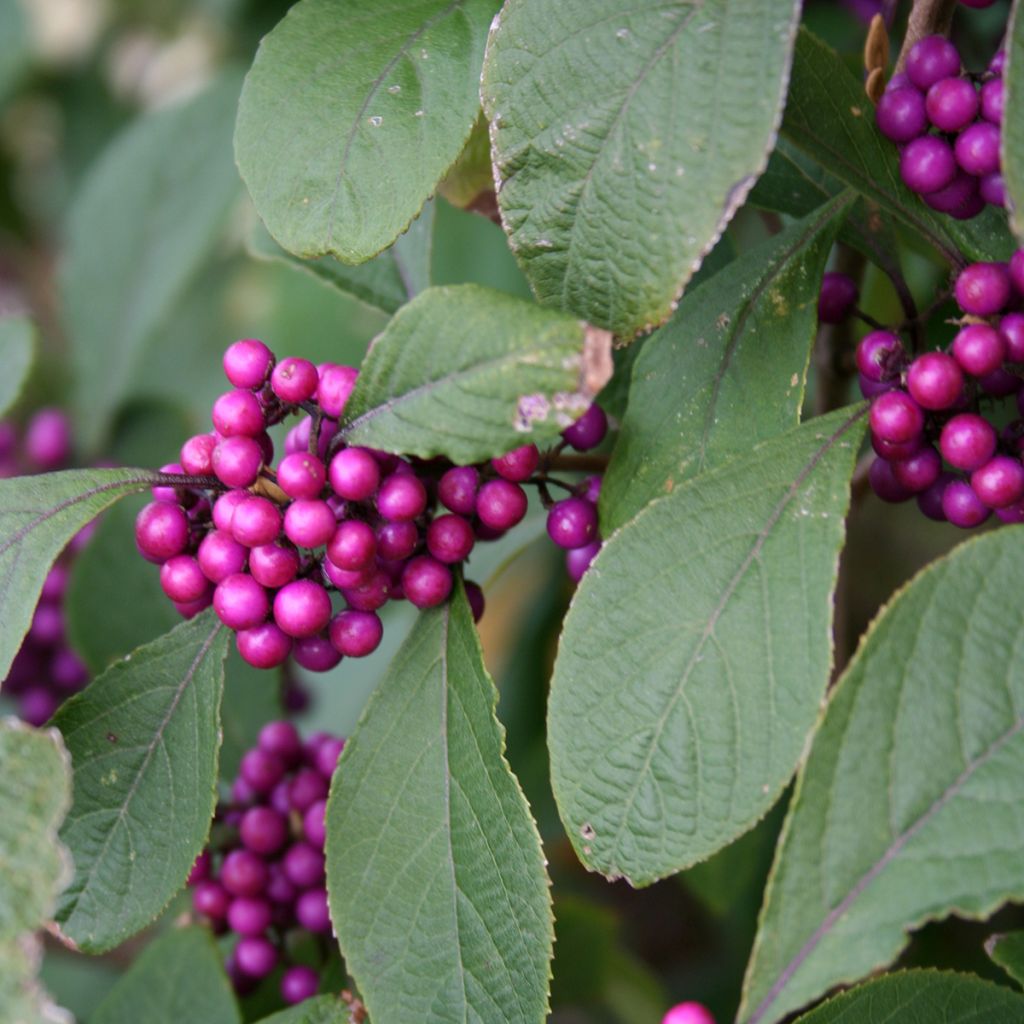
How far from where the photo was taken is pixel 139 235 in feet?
6.44

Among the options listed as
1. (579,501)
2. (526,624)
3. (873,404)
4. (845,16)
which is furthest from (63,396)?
(873,404)

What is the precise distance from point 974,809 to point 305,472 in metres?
0.50

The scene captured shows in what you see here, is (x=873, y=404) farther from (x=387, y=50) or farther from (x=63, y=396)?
(x=63, y=396)

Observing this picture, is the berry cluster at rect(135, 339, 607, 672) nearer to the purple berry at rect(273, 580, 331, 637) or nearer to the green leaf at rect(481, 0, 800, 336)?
the purple berry at rect(273, 580, 331, 637)

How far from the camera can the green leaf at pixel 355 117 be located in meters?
0.91

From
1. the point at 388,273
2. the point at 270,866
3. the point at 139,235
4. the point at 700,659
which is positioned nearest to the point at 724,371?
the point at 700,659

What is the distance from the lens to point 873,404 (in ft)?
→ 2.95

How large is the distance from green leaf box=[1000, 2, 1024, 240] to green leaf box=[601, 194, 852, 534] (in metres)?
0.24

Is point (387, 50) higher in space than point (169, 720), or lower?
higher

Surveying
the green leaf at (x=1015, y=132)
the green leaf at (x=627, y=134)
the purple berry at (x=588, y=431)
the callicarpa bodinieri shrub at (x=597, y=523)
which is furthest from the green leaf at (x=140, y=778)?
the green leaf at (x=1015, y=132)

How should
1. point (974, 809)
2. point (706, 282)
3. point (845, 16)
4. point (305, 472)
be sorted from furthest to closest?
point (845, 16), point (706, 282), point (305, 472), point (974, 809)

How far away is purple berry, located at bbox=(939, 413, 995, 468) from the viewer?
0.84m

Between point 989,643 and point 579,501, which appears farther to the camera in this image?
point 579,501

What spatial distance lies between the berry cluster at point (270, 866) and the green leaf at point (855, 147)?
0.74m
